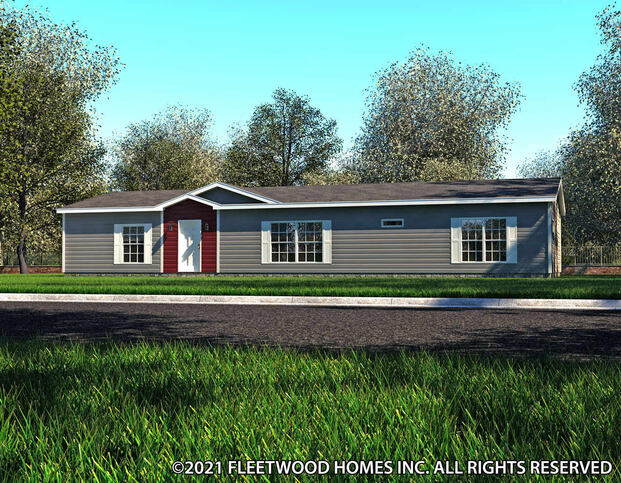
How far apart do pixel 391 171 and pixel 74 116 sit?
74.8 ft

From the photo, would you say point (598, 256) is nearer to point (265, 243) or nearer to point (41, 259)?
point (265, 243)

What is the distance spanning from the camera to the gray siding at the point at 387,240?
83.5ft

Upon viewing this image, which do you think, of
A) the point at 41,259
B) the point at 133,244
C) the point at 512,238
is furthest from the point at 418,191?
the point at 41,259

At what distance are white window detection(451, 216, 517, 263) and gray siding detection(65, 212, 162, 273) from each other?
1361 cm

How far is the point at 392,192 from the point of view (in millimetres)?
28703

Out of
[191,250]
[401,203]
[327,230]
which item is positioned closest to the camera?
[401,203]

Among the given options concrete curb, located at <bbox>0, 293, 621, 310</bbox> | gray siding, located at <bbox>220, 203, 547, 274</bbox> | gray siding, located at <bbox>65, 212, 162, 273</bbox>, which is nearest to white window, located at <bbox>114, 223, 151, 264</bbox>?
gray siding, located at <bbox>65, 212, 162, 273</bbox>

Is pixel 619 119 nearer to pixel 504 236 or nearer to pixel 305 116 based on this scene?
pixel 504 236

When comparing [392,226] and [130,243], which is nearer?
[392,226]

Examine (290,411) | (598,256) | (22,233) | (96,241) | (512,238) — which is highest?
(22,233)

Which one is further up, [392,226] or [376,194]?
[376,194]

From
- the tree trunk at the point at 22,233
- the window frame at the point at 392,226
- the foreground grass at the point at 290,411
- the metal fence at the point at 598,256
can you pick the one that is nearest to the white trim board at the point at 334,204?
the window frame at the point at 392,226

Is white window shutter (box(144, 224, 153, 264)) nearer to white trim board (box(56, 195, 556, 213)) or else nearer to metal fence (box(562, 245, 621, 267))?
white trim board (box(56, 195, 556, 213))

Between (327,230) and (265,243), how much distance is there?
9.48 feet
